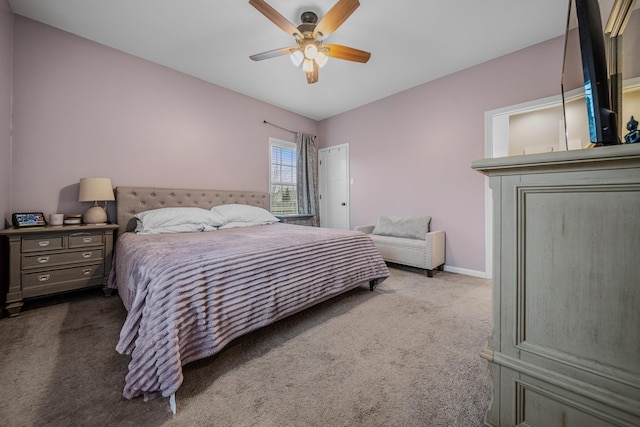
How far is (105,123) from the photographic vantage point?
2852 mm

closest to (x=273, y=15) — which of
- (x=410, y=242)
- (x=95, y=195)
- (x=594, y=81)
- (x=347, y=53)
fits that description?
(x=347, y=53)

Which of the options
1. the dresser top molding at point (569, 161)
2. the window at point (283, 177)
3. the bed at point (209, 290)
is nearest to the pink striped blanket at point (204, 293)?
the bed at point (209, 290)

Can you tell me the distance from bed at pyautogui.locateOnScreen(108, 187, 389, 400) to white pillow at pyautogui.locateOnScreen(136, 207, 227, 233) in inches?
16.2

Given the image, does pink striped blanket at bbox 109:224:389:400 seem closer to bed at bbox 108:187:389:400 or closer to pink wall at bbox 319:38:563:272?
bed at bbox 108:187:389:400

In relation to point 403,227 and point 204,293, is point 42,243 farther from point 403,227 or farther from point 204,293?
point 403,227

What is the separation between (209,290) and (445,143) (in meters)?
3.53

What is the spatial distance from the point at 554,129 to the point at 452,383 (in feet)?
15.0

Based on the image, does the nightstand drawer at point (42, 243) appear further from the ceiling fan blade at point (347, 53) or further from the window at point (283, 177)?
the ceiling fan blade at point (347, 53)

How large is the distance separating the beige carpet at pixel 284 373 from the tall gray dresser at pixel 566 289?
1.55 ft

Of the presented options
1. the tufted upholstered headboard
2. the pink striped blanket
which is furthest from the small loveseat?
the tufted upholstered headboard

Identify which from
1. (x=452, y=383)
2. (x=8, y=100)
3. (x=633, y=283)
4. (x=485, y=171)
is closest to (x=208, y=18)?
(x=8, y=100)

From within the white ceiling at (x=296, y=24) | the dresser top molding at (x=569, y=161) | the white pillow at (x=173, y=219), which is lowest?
the white pillow at (x=173, y=219)

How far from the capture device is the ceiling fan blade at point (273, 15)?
188 centimetres

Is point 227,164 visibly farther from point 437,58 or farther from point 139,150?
point 437,58
